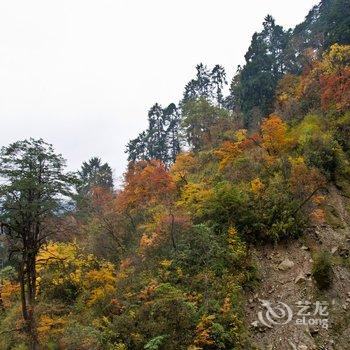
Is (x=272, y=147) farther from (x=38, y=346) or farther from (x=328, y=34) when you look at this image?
(x=328, y=34)

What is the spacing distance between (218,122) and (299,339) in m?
29.4

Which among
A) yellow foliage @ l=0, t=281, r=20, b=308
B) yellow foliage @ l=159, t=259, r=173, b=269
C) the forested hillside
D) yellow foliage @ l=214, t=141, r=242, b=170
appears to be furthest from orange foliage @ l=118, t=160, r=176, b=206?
yellow foliage @ l=0, t=281, r=20, b=308

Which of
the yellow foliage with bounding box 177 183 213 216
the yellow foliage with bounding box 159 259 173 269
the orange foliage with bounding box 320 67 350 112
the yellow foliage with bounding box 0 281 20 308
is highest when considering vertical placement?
the orange foliage with bounding box 320 67 350 112

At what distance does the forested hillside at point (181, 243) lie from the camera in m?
14.1

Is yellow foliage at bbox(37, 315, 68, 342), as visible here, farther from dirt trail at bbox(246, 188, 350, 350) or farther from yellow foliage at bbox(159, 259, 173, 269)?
dirt trail at bbox(246, 188, 350, 350)

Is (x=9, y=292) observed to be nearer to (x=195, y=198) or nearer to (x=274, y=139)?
(x=195, y=198)

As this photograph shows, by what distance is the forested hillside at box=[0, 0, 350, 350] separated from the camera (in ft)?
46.4

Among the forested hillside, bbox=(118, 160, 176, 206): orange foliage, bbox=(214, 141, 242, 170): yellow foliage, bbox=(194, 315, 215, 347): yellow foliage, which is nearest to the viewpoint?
bbox=(194, 315, 215, 347): yellow foliage

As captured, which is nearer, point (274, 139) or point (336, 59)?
point (274, 139)

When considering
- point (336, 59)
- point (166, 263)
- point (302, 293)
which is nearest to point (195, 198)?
point (166, 263)

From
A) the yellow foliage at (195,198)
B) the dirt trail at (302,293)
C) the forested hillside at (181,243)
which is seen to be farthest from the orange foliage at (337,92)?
the yellow foliage at (195,198)

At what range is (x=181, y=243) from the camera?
18.2 meters

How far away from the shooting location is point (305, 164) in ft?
71.0

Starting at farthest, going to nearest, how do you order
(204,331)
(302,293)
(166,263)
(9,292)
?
(9,292), (166,263), (302,293), (204,331)
